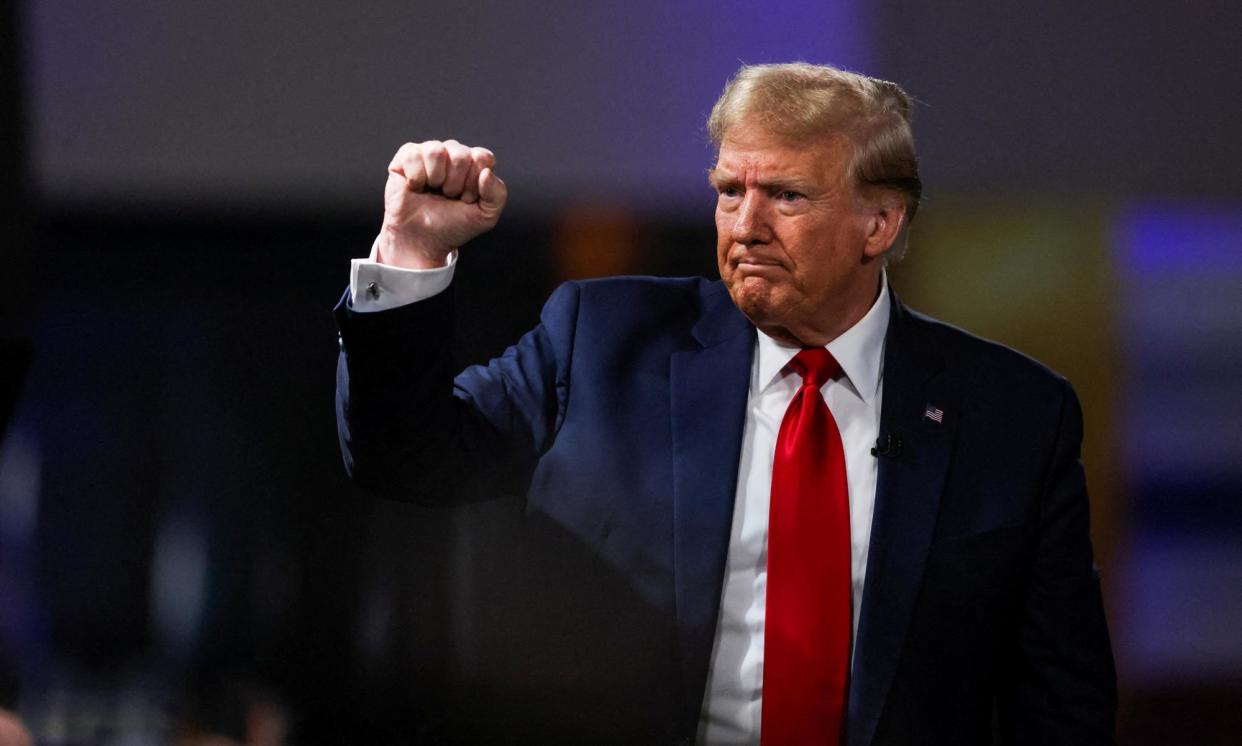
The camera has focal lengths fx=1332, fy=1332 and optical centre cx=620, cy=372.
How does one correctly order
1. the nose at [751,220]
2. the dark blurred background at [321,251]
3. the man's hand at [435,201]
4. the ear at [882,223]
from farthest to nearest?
the dark blurred background at [321,251] < the ear at [882,223] < the nose at [751,220] < the man's hand at [435,201]

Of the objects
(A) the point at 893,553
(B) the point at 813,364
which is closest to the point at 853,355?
(B) the point at 813,364

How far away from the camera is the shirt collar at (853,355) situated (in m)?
2.07

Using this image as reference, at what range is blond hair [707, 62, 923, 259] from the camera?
1969mm

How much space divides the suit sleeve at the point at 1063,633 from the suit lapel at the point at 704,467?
0.51 meters

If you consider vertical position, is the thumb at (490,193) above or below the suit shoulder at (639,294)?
above

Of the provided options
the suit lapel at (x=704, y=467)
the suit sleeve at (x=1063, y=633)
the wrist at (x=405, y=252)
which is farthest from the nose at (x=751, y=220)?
the suit sleeve at (x=1063, y=633)

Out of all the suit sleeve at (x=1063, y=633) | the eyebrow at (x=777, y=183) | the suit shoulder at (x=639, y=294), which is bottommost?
the suit sleeve at (x=1063, y=633)

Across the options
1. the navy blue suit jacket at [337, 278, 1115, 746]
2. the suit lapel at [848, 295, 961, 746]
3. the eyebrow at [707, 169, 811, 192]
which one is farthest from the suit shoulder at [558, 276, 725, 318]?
the suit lapel at [848, 295, 961, 746]

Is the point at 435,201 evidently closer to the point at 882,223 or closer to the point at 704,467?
the point at 704,467

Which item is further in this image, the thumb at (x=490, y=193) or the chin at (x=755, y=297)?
the chin at (x=755, y=297)

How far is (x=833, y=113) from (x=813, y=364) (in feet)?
1.24

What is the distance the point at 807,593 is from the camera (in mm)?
1963

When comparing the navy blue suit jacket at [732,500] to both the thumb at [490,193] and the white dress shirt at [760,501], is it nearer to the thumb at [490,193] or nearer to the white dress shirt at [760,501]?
the white dress shirt at [760,501]

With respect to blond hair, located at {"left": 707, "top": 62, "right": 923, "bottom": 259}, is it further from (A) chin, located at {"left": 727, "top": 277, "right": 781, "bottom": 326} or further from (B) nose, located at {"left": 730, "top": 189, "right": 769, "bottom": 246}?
(A) chin, located at {"left": 727, "top": 277, "right": 781, "bottom": 326}
